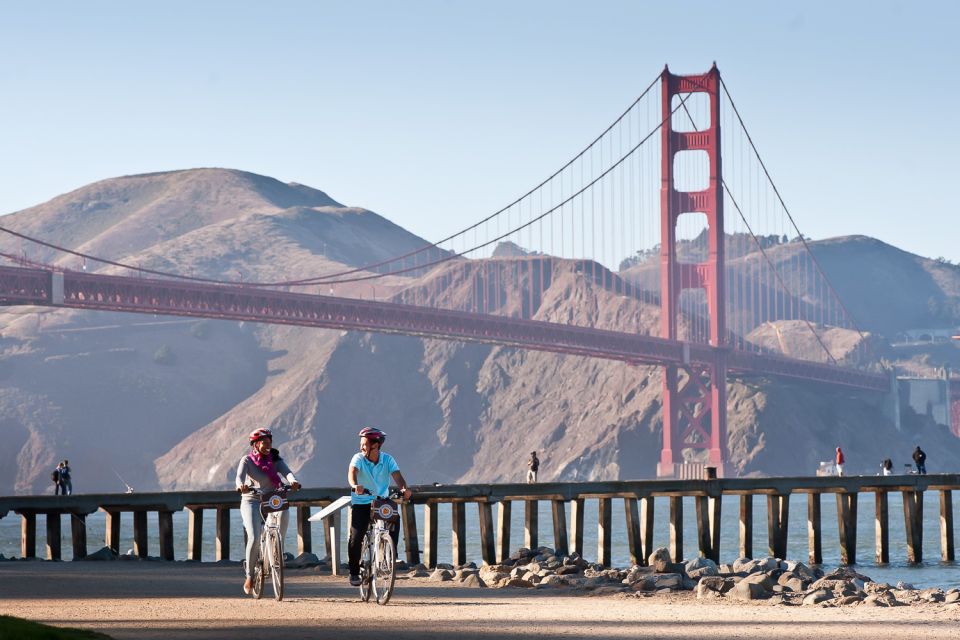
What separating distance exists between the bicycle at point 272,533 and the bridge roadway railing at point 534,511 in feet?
17.7

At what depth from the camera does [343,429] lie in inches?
6161

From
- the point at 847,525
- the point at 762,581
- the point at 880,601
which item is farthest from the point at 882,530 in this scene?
the point at 880,601

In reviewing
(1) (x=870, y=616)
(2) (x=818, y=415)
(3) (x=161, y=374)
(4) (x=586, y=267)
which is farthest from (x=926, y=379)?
(1) (x=870, y=616)

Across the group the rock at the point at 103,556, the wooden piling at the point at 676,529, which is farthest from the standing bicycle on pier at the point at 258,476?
the wooden piling at the point at 676,529

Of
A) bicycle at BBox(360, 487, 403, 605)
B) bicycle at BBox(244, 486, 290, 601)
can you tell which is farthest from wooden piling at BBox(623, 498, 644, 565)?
bicycle at BBox(244, 486, 290, 601)

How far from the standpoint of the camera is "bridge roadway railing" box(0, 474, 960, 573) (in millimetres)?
28703

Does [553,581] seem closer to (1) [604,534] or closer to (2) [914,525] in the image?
(1) [604,534]

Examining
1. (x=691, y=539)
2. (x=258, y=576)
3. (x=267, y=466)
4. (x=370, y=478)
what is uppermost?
(x=267, y=466)

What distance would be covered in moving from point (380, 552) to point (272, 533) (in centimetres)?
108

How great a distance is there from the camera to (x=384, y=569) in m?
17.1

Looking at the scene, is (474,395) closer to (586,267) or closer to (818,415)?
(586,267)

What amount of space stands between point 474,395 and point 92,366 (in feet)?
136

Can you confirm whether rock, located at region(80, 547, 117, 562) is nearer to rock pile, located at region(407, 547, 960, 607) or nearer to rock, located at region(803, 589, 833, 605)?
rock pile, located at region(407, 547, 960, 607)

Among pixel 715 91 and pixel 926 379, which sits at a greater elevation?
pixel 715 91
